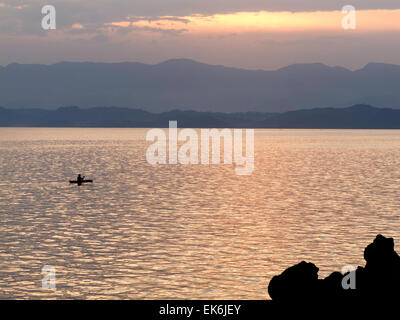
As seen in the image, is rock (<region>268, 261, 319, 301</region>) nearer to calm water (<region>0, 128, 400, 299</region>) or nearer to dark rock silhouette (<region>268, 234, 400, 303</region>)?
dark rock silhouette (<region>268, 234, 400, 303</region>)

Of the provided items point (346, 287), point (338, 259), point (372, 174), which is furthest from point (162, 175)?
point (346, 287)

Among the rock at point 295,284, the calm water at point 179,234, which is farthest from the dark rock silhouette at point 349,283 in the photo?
the calm water at point 179,234

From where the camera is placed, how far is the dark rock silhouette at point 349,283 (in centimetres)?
2020

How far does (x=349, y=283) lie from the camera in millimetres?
21266

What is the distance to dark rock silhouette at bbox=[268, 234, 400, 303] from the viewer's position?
2020cm

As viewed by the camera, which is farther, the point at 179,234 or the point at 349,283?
the point at 179,234

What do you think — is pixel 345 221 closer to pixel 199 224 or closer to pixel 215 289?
pixel 199 224

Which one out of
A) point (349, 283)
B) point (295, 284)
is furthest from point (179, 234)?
point (295, 284)

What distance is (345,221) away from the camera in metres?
52.8

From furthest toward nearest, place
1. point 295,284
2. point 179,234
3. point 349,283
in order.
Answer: point 179,234
point 349,283
point 295,284

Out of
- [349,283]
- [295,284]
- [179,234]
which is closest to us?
[295,284]

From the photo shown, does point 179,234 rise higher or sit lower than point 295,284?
higher

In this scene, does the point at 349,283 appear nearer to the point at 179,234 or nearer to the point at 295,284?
the point at 295,284
